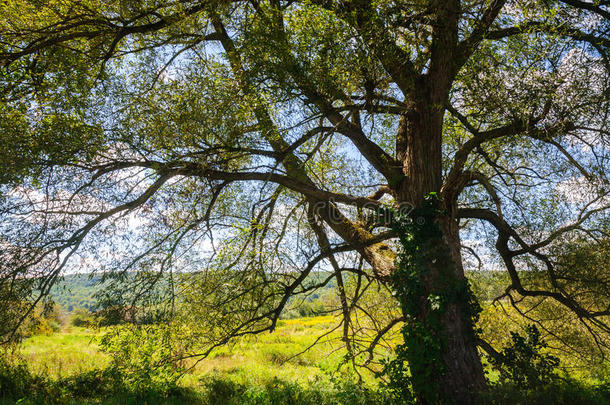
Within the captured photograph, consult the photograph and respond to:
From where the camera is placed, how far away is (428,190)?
565cm

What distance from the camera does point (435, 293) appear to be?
199 inches

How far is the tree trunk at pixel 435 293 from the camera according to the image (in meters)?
4.75

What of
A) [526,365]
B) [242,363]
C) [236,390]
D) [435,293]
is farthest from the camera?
[242,363]

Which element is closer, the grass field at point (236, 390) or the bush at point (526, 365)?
the bush at point (526, 365)

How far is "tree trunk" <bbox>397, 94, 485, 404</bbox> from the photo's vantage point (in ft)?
15.6

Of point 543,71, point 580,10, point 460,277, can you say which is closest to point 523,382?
point 460,277

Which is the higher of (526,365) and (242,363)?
(526,365)

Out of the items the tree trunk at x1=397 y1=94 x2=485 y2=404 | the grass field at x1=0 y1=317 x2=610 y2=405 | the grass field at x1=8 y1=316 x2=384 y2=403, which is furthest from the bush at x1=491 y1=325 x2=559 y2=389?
the grass field at x1=8 y1=316 x2=384 y2=403

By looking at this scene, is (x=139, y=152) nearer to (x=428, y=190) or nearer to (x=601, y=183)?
(x=428, y=190)

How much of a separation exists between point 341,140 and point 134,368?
8.41m

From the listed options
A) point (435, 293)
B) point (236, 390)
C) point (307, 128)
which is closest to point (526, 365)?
point (435, 293)

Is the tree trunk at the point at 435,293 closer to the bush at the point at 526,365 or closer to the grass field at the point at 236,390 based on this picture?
the grass field at the point at 236,390

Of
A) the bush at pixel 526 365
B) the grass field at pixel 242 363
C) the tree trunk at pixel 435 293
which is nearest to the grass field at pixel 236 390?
the grass field at pixel 242 363

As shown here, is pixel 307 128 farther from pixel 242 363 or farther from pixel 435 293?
pixel 242 363
